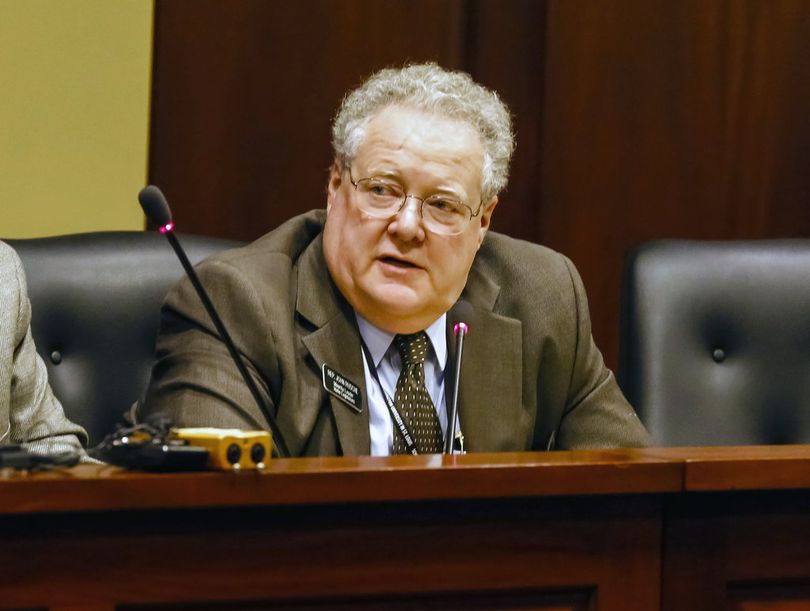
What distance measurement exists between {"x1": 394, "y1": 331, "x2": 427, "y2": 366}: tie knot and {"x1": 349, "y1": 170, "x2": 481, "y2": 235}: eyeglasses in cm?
18

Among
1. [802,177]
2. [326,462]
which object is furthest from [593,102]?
[326,462]

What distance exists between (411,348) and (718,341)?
2.00 ft

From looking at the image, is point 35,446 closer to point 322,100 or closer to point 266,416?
point 266,416

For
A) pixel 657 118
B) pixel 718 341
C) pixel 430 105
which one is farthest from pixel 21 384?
pixel 657 118

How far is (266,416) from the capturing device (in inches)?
73.4

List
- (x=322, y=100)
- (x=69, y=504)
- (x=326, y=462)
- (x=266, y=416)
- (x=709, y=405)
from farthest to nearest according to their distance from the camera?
(x=322, y=100) < (x=709, y=405) < (x=266, y=416) < (x=326, y=462) < (x=69, y=504)

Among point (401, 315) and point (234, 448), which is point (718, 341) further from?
point (234, 448)

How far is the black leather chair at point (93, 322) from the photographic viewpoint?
2.16 meters

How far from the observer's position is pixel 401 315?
2.09m

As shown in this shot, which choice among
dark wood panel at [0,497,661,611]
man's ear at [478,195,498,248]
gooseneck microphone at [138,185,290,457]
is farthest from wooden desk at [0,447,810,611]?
man's ear at [478,195,498,248]

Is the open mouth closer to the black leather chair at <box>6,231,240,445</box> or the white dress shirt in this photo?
the white dress shirt

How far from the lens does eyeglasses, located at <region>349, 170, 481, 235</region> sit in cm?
209

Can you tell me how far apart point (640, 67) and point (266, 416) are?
1.55 metres

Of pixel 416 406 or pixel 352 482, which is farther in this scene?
pixel 416 406
